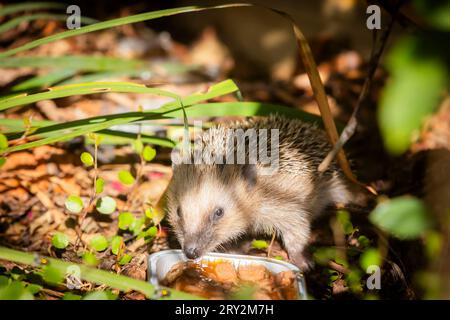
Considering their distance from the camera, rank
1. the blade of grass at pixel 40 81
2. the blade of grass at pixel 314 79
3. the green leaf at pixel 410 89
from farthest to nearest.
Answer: the blade of grass at pixel 40 81
the blade of grass at pixel 314 79
the green leaf at pixel 410 89

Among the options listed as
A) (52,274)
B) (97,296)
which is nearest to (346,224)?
(97,296)

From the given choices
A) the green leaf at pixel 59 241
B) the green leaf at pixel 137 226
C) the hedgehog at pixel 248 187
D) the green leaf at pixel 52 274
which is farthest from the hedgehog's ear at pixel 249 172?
the green leaf at pixel 52 274

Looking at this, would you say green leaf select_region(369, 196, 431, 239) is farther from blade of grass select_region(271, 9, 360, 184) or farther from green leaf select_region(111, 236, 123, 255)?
green leaf select_region(111, 236, 123, 255)

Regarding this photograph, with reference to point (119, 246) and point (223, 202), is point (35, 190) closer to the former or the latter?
point (119, 246)

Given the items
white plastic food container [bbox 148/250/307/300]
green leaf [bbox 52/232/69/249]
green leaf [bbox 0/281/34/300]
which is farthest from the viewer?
green leaf [bbox 52/232/69/249]

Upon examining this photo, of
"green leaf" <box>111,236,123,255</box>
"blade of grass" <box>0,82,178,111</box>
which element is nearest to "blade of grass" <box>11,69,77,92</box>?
"blade of grass" <box>0,82,178,111</box>

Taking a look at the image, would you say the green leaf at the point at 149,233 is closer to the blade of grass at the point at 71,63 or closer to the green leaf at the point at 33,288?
the green leaf at the point at 33,288

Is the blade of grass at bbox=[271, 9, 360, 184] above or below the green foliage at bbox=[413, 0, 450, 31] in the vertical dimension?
above

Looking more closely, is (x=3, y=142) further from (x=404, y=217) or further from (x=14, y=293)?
(x=404, y=217)
